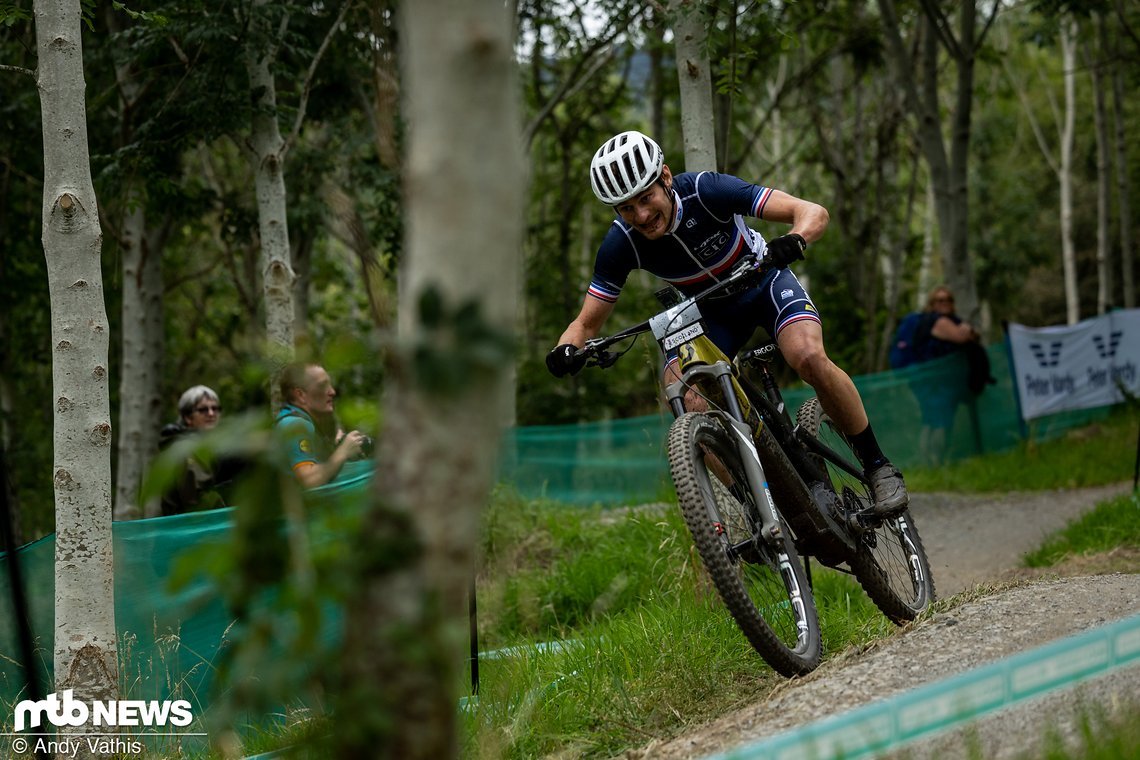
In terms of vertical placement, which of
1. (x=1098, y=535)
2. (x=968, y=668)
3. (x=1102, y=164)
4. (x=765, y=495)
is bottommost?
(x=1098, y=535)

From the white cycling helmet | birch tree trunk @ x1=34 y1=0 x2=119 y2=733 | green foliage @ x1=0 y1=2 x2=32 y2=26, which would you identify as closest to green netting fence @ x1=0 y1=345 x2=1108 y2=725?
birch tree trunk @ x1=34 y1=0 x2=119 y2=733

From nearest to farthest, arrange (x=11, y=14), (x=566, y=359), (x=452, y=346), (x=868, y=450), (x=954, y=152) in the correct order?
(x=452, y=346), (x=566, y=359), (x=868, y=450), (x=11, y=14), (x=954, y=152)

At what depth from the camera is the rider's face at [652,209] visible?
5.19 metres

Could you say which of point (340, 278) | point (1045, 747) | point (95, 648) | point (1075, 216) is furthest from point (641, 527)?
point (1075, 216)

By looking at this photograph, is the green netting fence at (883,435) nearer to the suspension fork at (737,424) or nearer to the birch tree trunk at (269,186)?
the birch tree trunk at (269,186)

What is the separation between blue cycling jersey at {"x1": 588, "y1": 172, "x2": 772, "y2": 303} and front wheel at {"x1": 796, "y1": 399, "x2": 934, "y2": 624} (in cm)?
82

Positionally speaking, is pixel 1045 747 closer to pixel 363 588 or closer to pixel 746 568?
pixel 363 588

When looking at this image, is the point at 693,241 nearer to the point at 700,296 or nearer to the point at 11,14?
the point at 700,296

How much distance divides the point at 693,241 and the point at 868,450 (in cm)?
124

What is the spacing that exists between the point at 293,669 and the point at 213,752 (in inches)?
115

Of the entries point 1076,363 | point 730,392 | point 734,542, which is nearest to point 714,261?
point 730,392

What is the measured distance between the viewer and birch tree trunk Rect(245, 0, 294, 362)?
9.12 meters

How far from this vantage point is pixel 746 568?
6277 millimetres

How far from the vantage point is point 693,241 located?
214 inches
